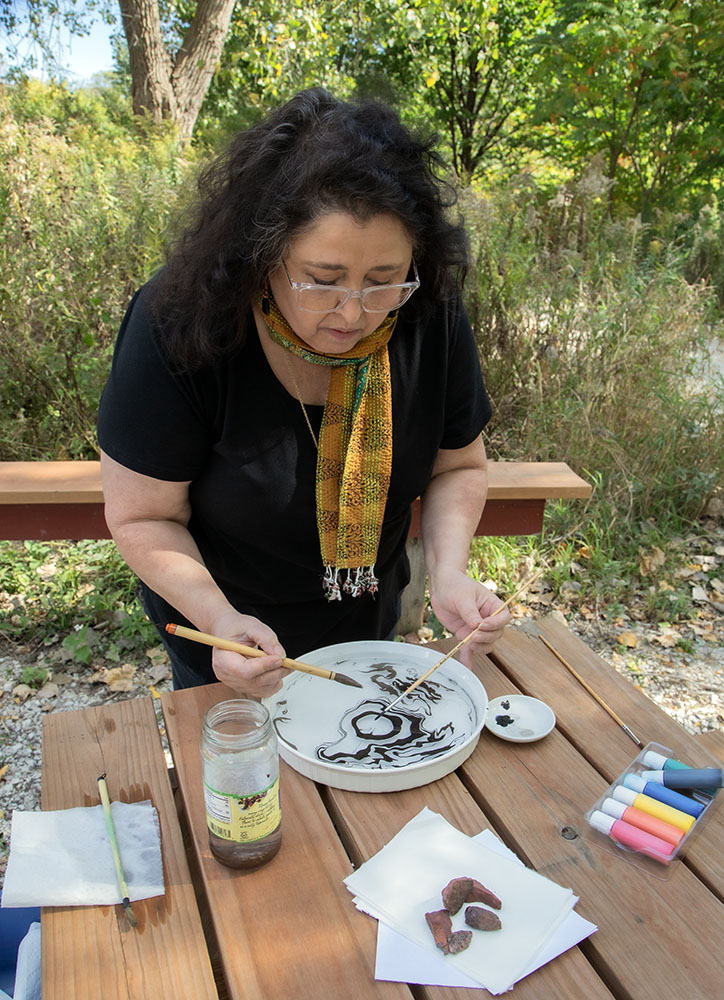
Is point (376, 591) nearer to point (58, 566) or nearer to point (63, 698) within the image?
point (63, 698)

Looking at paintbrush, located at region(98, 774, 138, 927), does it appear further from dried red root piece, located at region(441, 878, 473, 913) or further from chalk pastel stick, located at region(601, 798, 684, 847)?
chalk pastel stick, located at region(601, 798, 684, 847)

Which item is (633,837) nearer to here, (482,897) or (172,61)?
(482,897)

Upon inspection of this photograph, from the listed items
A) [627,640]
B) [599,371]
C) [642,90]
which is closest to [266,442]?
[627,640]

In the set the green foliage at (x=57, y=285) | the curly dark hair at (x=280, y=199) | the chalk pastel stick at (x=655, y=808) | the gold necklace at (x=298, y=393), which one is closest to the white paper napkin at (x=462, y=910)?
the chalk pastel stick at (x=655, y=808)

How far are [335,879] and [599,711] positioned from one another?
62cm

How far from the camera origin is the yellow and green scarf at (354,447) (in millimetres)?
1481

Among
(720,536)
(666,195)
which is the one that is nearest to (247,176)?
(720,536)

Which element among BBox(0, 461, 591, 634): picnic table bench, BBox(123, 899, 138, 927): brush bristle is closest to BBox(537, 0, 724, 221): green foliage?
BBox(0, 461, 591, 634): picnic table bench

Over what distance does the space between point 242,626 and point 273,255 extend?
0.62m

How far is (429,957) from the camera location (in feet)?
3.09

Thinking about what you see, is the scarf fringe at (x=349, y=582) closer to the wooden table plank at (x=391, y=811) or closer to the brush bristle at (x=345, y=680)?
the brush bristle at (x=345, y=680)

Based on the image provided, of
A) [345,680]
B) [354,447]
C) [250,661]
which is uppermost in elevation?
[354,447]

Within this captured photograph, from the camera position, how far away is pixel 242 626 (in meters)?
→ 1.24

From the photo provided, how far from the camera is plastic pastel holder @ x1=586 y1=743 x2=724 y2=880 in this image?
108 centimetres
